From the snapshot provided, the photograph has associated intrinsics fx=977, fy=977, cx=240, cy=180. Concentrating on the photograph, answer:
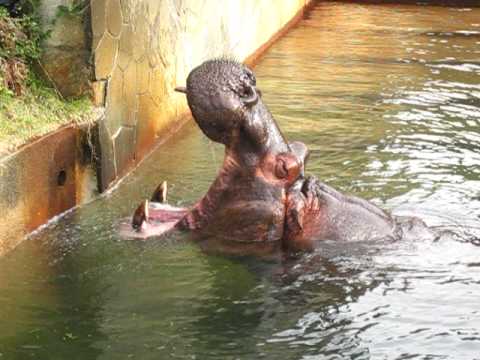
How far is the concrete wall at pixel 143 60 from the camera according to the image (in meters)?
6.79

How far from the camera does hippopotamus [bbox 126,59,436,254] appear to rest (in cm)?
504

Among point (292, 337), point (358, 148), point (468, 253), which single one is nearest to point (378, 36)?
point (358, 148)

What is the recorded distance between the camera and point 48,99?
21.6ft

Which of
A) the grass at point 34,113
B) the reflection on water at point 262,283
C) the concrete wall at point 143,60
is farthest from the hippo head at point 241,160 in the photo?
the concrete wall at point 143,60

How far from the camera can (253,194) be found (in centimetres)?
517

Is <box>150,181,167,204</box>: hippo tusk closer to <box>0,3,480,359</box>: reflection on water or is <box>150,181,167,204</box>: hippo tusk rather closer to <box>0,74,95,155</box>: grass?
<box>0,3,480,359</box>: reflection on water

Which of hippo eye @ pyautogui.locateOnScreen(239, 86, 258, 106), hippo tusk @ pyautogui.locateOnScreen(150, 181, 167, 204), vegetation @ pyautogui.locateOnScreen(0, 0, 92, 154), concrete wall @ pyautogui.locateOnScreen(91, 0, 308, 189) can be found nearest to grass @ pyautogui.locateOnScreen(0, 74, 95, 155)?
vegetation @ pyautogui.locateOnScreen(0, 0, 92, 154)

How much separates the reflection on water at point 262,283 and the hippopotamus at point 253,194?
11 centimetres

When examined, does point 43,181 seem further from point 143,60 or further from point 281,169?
point 143,60

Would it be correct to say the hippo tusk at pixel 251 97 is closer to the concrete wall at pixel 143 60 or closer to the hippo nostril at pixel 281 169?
the hippo nostril at pixel 281 169

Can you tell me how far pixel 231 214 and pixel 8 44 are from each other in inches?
86.5

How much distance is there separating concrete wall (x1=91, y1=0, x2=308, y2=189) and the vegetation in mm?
313

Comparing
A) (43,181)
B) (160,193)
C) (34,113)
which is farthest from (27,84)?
(160,193)

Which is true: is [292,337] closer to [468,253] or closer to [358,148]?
[468,253]
